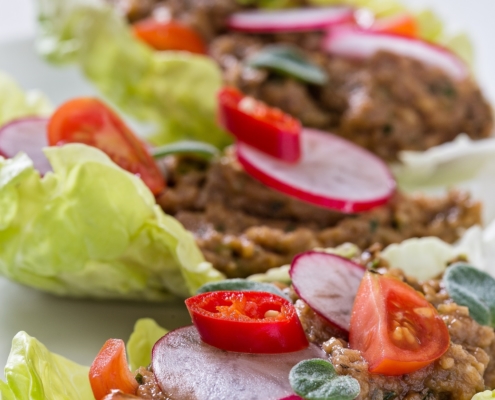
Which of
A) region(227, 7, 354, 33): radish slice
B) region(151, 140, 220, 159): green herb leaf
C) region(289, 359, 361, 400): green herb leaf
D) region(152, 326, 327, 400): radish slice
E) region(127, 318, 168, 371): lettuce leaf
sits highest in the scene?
region(227, 7, 354, 33): radish slice

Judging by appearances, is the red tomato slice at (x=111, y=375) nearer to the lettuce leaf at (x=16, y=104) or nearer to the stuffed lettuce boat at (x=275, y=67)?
the lettuce leaf at (x=16, y=104)

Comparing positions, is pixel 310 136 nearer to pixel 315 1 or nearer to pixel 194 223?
pixel 194 223

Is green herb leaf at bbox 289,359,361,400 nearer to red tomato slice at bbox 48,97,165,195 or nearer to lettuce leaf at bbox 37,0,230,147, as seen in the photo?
red tomato slice at bbox 48,97,165,195

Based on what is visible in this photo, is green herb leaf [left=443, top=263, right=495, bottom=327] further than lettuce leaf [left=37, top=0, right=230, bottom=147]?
No

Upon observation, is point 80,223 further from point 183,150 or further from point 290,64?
point 290,64

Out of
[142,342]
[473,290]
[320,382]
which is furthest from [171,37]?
[320,382]

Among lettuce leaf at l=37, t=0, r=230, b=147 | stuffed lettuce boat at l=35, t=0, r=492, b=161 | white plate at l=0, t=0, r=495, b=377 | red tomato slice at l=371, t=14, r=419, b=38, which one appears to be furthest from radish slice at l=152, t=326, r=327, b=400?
red tomato slice at l=371, t=14, r=419, b=38

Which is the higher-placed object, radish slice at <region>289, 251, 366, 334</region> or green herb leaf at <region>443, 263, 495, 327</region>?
radish slice at <region>289, 251, 366, 334</region>
